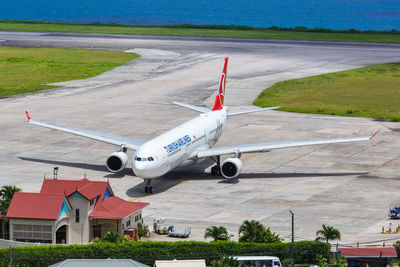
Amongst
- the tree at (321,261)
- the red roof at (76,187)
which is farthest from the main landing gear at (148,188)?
the tree at (321,261)

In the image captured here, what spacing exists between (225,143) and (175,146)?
2336 centimetres

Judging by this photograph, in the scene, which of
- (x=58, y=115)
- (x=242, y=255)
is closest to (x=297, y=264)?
(x=242, y=255)

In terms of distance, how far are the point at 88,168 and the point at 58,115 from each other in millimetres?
33206

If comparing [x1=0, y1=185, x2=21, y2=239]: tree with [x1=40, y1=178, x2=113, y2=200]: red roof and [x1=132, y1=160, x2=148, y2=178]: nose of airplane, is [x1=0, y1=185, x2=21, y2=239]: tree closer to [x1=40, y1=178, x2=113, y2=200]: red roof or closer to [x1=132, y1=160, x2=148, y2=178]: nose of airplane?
[x1=40, y1=178, x2=113, y2=200]: red roof

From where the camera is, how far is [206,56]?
17450 cm

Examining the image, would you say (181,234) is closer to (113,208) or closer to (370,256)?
(113,208)

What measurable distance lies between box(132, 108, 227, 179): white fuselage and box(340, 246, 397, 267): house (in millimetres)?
22159

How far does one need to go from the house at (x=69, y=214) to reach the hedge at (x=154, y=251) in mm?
4134

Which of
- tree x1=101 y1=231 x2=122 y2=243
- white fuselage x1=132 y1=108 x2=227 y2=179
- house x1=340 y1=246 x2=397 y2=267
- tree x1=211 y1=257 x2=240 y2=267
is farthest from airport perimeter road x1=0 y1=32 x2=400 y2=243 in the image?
tree x1=211 y1=257 x2=240 y2=267

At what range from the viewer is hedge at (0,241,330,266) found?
2048 inches

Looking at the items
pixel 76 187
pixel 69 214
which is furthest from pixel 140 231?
pixel 76 187

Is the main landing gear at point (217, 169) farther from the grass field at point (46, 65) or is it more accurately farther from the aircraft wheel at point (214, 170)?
the grass field at point (46, 65)

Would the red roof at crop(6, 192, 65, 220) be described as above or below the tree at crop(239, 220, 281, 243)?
above

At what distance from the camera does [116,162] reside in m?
76.8
